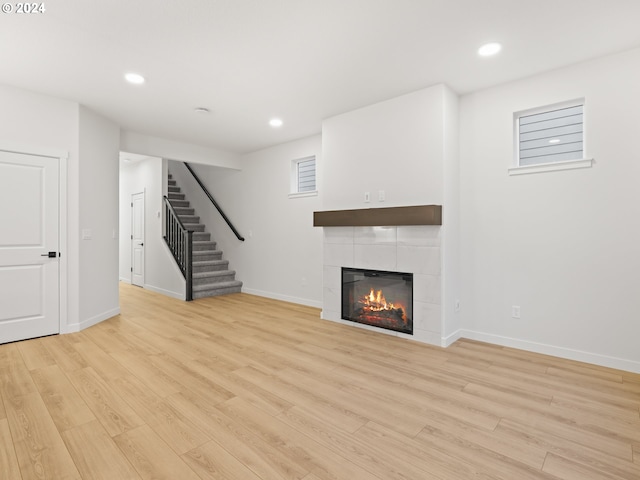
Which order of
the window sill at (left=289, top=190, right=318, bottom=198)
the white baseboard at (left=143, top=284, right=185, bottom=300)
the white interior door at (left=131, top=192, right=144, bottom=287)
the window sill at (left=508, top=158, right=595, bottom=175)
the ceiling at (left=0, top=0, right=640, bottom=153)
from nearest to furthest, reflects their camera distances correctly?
1. the ceiling at (left=0, top=0, right=640, bottom=153)
2. the window sill at (left=508, top=158, right=595, bottom=175)
3. the window sill at (left=289, top=190, right=318, bottom=198)
4. the white baseboard at (left=143, top=284, right=185, bottom=300)
5. the white interior door at (left=131, top=192, right=144, bottom=287)

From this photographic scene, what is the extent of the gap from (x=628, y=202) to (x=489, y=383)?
2.03 metres

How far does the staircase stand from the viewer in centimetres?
643

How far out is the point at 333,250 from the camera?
4621 mm

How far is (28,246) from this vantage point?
148 inches

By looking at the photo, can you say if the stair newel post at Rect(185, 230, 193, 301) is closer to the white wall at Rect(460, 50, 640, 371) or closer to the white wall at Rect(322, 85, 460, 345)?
the white wall at Rect(322, 85, 460, 345)

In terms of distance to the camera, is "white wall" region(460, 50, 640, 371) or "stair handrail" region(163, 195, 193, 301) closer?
"white wall" region(460, 50, 640, 371)

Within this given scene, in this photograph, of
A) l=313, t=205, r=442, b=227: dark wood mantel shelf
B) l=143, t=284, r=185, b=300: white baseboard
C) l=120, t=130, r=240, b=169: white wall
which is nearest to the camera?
l=313, t=205, r=442, b=227: dark wood mantel shelf

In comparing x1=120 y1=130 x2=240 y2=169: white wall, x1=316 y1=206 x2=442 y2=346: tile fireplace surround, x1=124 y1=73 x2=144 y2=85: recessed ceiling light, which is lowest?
x1=316 y1=206 x2=442 y2=346: tile fireplace surround

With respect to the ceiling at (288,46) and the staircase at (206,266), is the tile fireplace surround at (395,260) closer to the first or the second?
the ceiling at (288,46)

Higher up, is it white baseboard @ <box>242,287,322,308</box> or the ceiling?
the ceiling

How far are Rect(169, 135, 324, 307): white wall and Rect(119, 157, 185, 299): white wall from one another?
3.98ft

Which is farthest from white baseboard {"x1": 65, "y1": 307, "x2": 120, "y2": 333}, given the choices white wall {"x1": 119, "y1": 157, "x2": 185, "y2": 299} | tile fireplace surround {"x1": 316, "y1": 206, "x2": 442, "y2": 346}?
tile fireplace surround {"x1": 316, "y1": 206, "x2": 442, "y2": 346}

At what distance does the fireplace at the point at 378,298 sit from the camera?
12.8ft

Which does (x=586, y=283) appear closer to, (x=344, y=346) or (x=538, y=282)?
(x=538, y=282)
